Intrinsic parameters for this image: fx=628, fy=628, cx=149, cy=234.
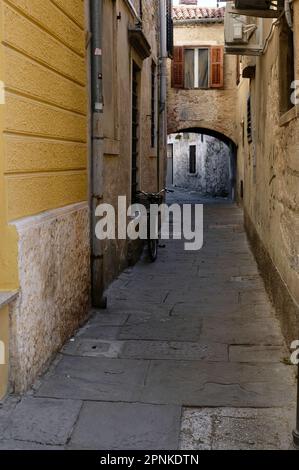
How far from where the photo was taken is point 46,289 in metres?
4.48

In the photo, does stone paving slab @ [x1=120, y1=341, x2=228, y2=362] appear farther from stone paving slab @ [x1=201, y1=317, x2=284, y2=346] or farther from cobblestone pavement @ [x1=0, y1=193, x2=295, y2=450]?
stone paving slab @ [x1=201, y1=317, x2=284, y2=346]

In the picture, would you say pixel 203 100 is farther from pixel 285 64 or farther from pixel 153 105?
pixel 285 64

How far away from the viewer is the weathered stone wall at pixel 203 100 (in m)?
20.3

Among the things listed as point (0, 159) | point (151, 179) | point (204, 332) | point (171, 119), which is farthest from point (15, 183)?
point (171, 119)


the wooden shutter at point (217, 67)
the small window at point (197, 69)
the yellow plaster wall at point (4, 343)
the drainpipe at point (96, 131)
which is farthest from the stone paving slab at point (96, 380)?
the small window at point (197, 69)

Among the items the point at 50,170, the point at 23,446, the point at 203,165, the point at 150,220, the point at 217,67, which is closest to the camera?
the point at 23,446

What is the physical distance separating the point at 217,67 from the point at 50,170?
16.5 meters

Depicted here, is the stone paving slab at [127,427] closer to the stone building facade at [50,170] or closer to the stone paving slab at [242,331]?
the stone building facade at [50,170]

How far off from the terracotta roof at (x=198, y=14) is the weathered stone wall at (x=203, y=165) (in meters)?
5.00

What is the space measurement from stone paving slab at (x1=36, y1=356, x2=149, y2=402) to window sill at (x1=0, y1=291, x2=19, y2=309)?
0.70 meters

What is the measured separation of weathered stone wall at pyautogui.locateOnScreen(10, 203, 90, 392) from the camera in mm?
3932

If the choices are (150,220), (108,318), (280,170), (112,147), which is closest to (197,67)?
(150,220)
